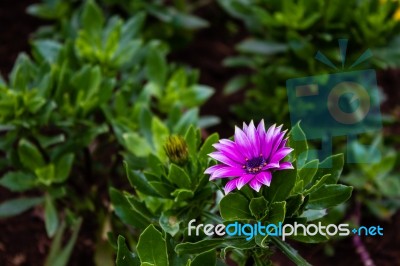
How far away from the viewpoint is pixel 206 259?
1.32 m

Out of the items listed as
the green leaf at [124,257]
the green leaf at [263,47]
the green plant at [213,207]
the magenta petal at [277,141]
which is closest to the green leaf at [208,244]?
the green plant at [213,207]

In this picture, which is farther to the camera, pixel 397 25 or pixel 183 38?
pixel 183 38

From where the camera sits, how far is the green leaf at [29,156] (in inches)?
74.7

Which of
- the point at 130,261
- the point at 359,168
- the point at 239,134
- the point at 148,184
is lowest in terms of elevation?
the point at 359,168

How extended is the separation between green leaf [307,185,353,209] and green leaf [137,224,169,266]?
30 centimetres

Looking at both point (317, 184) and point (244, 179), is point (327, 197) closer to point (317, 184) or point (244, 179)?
point (317, 184)

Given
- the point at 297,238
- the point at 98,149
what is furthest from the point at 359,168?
the point at 297,238

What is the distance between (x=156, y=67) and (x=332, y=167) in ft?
3.25

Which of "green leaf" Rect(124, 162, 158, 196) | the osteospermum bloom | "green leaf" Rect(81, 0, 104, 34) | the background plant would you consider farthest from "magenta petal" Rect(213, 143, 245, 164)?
"green leaf" Rect(81, 0, 104, 34)

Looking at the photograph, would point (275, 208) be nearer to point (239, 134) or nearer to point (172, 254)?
point (239, 134)

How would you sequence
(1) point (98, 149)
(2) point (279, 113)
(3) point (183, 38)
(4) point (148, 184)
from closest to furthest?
(4) point (148, 184) → (1) point (98, 149) → (2) point (279, 113) → (3) point (183, 38)

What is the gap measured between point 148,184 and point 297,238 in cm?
38

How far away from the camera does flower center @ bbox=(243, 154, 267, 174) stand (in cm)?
123

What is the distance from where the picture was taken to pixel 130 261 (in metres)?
1.37
